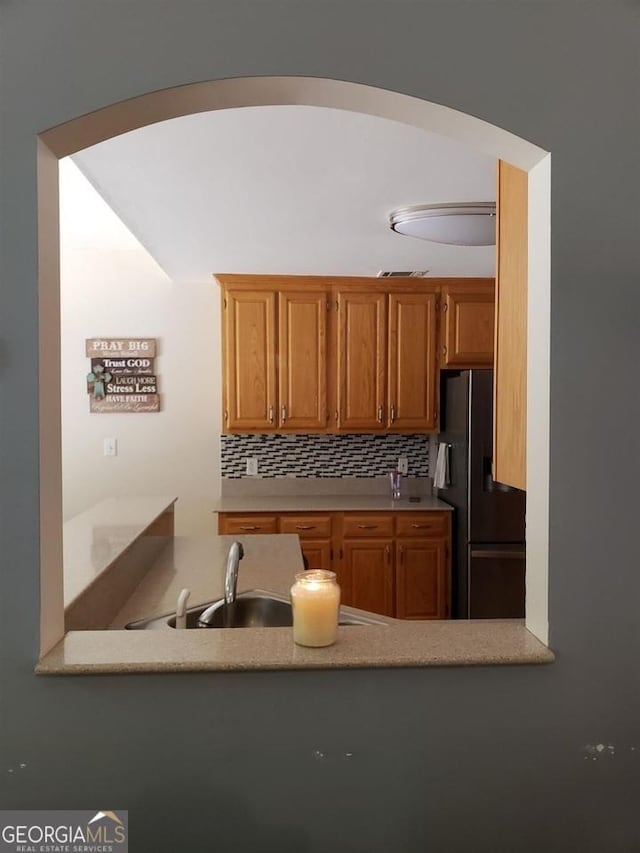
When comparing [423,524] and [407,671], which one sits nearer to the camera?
[407,671]

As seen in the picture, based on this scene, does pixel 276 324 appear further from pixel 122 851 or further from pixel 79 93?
pixel 122 851

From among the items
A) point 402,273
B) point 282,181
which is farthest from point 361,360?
point 282,181

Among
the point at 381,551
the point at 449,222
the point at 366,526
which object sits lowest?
the point at 381,551

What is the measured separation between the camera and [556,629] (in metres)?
1.30

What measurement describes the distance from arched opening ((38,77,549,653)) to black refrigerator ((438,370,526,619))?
7.92 ft

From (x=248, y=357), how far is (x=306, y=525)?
1.10m

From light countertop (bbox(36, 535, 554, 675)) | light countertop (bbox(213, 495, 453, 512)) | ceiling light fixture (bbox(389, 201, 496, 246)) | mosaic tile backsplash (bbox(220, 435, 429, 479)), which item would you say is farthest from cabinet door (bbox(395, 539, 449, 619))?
light countertop (bbox(36, 535, 554, 675))

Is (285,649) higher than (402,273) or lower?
lower

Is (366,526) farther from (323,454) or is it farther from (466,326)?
(466,326)

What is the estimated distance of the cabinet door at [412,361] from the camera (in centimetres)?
428

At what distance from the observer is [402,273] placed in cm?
403

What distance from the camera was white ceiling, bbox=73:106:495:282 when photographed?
1.99 metres

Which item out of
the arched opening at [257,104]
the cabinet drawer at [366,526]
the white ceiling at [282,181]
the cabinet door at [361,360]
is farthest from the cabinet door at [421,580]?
the arched opening at [257,104]

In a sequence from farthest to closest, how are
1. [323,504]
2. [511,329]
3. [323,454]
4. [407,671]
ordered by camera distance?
[323,454] → [323,504] → [511,329] → [407,671]
